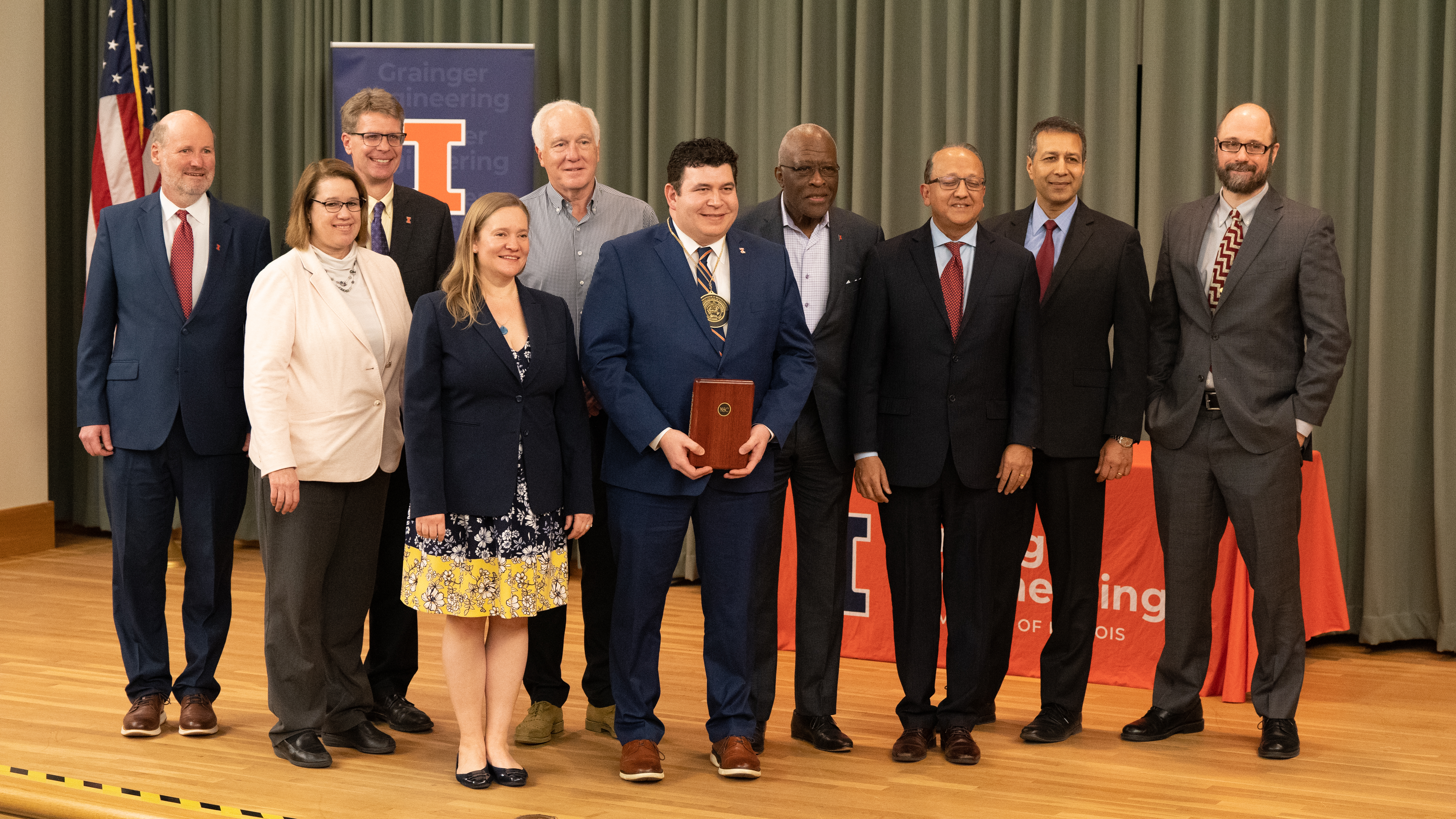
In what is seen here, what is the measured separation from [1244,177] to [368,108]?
2.41 metres

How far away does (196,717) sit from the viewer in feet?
12.1

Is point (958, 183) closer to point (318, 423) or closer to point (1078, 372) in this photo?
point (1078, 372)

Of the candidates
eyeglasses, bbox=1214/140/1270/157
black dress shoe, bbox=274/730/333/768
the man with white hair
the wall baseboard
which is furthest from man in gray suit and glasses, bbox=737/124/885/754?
the wall baseboard

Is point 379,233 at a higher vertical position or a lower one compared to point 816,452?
higher

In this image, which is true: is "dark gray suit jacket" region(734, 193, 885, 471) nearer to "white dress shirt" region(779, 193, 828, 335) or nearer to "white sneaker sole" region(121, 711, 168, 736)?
"white dress shirt" region(779, 193, 828, 335)

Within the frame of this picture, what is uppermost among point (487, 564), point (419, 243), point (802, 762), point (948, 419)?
point (419, 243)

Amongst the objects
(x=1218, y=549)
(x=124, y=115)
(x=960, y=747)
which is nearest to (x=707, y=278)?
(x=960, y=747)

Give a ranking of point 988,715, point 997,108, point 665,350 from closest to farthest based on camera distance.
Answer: point 665,350 → point 988,715 → point 997,108

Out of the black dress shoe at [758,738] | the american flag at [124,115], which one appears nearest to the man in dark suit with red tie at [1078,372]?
the black dress shoe at [758,738]

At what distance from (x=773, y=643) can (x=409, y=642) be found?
3.52ft

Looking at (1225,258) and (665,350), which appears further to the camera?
(1225,258)

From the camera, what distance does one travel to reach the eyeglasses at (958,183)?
3.51 meters

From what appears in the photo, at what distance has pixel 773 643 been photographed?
3684 millimetres

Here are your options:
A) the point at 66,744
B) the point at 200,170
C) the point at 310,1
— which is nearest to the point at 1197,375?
the point at 200,170
